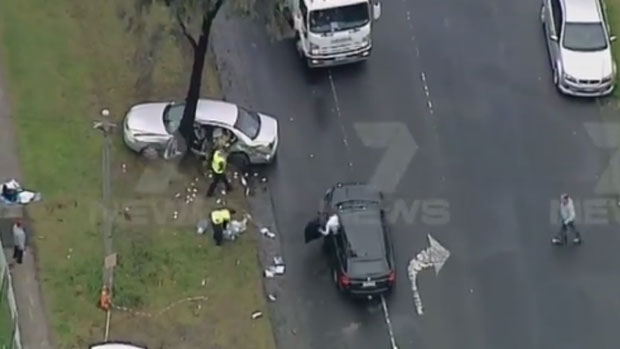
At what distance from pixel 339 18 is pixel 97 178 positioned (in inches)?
302

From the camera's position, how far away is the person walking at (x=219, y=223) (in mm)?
35844

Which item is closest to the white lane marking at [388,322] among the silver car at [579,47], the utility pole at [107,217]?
the utility pole at [107,217]

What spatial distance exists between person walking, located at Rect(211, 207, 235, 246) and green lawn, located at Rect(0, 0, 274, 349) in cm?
31

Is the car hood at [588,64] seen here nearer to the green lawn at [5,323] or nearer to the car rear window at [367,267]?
the car rear window at [367,267]

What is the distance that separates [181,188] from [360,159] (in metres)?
4.47

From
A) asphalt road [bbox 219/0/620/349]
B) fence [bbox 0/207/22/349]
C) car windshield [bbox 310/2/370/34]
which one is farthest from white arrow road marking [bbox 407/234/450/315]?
fence [bbox 0/207/22/349]

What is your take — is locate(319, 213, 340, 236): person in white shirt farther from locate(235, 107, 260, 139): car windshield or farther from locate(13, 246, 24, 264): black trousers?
locate(13, 246, 24, 264): black trousers

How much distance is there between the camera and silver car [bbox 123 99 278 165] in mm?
37688

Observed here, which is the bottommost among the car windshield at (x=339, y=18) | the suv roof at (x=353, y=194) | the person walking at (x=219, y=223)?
the person walking at (x=219, y=223)

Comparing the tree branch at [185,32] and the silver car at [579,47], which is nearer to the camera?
the tree branch at [185,32]

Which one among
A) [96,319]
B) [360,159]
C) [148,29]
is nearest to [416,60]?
[360,159]

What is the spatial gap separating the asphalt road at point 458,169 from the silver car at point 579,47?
18.3 inches

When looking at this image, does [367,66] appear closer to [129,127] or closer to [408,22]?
[408,22]

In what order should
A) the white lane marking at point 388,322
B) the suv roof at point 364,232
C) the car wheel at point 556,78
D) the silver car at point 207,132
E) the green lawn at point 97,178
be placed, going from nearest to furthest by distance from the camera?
the white lane marking at point 388,322 → the green lawn at point 97,178 → the suv roof at point 364,232 → the silver car at point 207,132 → the car wheel at point 556,78
